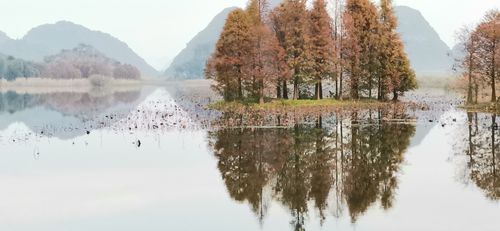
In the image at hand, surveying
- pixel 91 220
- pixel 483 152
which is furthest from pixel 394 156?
pixel 91 220

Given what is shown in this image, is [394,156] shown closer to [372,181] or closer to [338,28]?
[372,181]

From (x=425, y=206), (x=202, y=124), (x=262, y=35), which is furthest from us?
(x=262, y=35)

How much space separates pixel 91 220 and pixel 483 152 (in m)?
21.6

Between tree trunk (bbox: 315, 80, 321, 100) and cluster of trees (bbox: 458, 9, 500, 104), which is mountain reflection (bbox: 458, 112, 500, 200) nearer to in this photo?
cluster of trees (bbox: 458, 9, 500, 104)

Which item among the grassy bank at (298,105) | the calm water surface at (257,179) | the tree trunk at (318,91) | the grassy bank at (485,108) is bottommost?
the calm water surface at (257,179)

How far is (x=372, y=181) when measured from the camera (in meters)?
22.0

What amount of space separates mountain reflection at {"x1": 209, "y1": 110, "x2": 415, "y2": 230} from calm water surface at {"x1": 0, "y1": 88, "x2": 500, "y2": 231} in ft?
0.24

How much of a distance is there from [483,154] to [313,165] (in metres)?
10.0

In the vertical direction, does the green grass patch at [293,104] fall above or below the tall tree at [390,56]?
below

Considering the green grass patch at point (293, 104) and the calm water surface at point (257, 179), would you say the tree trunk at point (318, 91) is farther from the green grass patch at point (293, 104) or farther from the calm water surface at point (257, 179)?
the calm water surface at point (257, 179)

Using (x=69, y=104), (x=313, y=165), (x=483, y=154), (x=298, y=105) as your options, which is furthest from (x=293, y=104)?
(x=69, y=104)

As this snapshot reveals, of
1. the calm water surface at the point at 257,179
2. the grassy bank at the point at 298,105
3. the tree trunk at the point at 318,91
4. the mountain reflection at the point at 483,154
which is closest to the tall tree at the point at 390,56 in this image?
the grassy bank at the point at 298,105

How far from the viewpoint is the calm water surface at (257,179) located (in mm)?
17125

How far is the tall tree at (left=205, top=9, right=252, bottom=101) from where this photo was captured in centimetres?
6550
